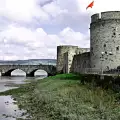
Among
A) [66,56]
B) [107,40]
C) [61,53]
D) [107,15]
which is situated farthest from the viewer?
[61,53]

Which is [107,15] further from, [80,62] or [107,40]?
[80,62]

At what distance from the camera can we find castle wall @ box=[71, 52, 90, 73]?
47.6m

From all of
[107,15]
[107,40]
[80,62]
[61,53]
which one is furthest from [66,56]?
[107,40]

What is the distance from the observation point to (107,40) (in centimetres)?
3722

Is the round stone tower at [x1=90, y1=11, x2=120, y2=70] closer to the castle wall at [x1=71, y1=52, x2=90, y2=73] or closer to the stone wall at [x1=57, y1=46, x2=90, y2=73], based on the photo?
the castle wall at [x1=71, y1=52, x2=90, y2=73]

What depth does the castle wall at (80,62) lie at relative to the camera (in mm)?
47562

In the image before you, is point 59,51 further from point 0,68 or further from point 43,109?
point 43,109

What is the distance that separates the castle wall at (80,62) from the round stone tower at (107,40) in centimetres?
732

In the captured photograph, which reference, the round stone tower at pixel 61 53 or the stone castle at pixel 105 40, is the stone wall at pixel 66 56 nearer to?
the round stone tower at pixel 61 53

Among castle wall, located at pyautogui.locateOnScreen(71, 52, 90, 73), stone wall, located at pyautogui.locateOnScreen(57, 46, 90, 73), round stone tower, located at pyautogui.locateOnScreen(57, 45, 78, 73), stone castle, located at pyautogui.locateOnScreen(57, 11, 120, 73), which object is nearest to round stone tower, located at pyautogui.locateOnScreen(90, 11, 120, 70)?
stone castle, located at pyautogui.locateOnScreen(57, 11, 120, 73)

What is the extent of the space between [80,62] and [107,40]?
1576cm

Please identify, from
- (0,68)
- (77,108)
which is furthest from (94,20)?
(0,68)

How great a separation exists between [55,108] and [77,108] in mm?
1631

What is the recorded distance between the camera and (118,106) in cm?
1644
